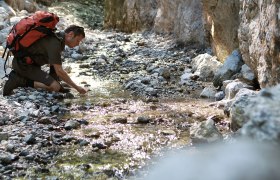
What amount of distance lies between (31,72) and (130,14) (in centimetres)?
1004

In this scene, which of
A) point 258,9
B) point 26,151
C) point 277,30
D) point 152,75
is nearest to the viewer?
point 26,151

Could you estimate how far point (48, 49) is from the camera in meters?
6.79

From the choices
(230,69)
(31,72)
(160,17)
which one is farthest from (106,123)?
(160,17)

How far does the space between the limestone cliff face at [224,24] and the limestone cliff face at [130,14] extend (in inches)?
255

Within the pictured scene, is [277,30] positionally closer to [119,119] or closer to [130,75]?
[119,119]

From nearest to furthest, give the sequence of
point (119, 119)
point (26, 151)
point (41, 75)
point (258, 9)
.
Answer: point (26, 151) → point (119, 119) → point (258, 9) → point (41, 75)

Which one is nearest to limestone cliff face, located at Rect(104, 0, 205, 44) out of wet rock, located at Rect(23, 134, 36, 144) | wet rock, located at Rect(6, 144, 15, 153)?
wet rock, located at Rect(23, 134, 36, 144)

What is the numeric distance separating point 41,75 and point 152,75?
91.8 inches

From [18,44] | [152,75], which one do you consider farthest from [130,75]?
[18,44]

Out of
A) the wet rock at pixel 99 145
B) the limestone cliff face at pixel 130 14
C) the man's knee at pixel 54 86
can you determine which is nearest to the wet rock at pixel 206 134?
the wet rock at pixel 99 145

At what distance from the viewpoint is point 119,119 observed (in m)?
5.63

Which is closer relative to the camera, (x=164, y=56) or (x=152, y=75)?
(x=152, y=75)

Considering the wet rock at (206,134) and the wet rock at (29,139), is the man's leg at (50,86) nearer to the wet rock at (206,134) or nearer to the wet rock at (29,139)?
the wet rock at (29,139)

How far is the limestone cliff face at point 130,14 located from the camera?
613 inches
